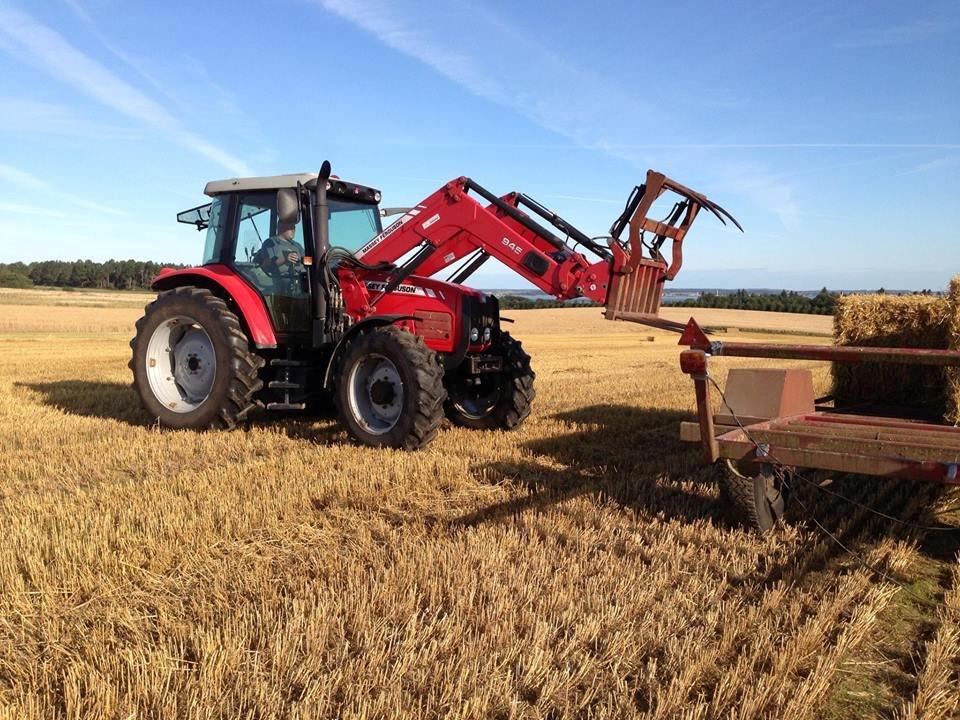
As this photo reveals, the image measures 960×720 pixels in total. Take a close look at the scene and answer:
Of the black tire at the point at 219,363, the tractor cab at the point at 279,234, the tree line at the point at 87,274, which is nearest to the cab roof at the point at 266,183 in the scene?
the tractor cab at the point at 279,234

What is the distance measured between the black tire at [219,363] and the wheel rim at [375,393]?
105 cm

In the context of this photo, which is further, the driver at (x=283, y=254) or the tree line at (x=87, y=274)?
the tree line at (x=87, y=274)

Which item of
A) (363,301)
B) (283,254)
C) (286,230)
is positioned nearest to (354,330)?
(363,301)

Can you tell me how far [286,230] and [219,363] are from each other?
54.8 inches

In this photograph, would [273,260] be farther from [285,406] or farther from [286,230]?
[285,406]

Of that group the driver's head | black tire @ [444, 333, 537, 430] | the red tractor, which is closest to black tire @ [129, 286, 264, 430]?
the red tractor

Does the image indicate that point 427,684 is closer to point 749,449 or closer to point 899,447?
point 749,449

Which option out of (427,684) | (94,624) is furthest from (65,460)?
(427,684)

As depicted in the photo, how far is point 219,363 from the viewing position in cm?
695

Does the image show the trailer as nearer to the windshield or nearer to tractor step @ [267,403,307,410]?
tractor step @ [267,403,307,410]

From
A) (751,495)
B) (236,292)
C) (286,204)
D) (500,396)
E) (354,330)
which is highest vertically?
(286,204)

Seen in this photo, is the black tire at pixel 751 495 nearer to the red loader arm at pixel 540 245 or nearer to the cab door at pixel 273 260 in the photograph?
the red loader arm at pixel 540 245

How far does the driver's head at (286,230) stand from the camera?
7086mm

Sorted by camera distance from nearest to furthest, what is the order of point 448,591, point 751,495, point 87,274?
point 448,591
point 751,495
point 87,274
